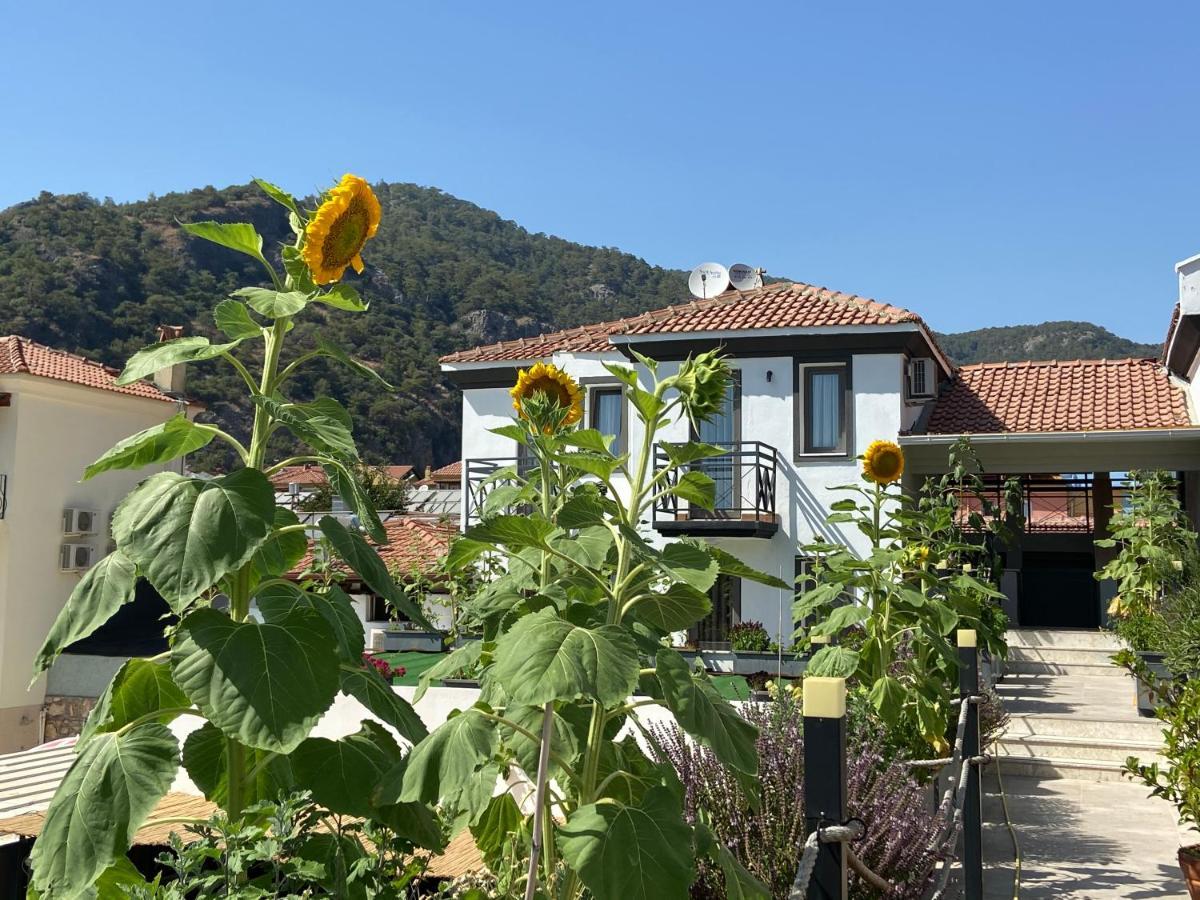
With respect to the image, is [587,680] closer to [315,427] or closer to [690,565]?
[690,565]

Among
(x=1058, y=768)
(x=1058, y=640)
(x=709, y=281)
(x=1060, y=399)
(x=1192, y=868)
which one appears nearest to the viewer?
(x=1192, y=868)

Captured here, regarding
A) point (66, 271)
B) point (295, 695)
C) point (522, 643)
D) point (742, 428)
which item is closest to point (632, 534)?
point (522, 643)

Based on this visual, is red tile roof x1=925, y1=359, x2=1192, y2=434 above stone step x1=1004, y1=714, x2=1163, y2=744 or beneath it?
above

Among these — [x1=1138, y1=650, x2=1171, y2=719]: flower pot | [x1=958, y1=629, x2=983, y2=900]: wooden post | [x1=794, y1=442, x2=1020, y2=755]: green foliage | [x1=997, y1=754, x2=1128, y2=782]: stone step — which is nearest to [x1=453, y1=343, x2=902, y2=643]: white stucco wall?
[x1=1138, y1=650, x2=1171, y2=719]: flower pot

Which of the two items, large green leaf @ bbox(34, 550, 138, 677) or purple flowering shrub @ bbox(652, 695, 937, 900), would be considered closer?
large green leaf @ bbox(34, 550, 138, 677)

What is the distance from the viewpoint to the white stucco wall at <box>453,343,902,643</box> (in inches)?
619

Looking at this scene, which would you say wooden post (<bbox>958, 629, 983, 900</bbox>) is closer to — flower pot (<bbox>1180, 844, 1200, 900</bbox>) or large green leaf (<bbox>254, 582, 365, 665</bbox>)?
flower pot (<bbox>1180, 844, 1200, 900</bbox>)

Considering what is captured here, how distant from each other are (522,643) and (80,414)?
22725 mm

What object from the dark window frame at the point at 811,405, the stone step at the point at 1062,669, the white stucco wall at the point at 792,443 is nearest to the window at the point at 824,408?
the dark window frame at the point at 811,405

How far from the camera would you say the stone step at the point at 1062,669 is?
550 inches

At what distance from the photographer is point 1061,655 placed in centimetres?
1476

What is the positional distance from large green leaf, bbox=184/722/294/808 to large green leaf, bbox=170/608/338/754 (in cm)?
26

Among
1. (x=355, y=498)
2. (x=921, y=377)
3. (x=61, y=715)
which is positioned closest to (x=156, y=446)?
(x=355, y=498)

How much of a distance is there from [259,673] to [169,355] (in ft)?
2.29
